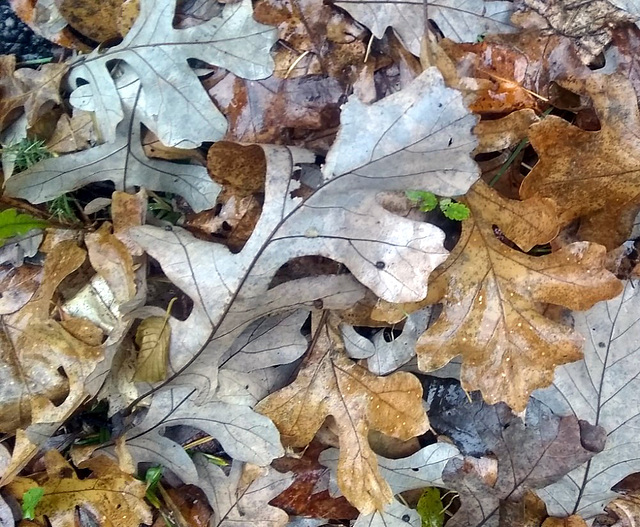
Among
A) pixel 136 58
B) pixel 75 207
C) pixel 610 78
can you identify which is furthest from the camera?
pixel 75 207

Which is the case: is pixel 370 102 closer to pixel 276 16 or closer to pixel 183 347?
pixel 276 16

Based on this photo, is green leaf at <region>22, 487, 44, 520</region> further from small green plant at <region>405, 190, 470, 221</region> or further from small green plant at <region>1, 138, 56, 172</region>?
small green plant at <region>405, 190, 470, 221</region>

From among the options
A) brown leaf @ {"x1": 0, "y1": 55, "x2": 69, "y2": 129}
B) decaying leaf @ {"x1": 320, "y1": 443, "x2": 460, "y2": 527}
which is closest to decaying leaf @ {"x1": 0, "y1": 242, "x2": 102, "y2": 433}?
brown leaf @ {"x1": 0, "y1": 55, "x2": 69, "y2": 129}

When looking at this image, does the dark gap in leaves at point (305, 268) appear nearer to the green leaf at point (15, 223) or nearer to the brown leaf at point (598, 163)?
the brown leaf at point (598, 163)

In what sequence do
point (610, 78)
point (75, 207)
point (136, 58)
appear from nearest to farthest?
point (610, 78), point (136, 58), point (75, 207)

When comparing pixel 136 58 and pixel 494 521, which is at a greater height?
pixel 136 58

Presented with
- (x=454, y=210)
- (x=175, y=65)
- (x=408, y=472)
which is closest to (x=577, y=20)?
(x=454, y=210)

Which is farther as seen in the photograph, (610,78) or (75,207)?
(75,207)

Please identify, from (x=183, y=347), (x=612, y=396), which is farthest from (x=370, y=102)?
(x=612, y=396)
